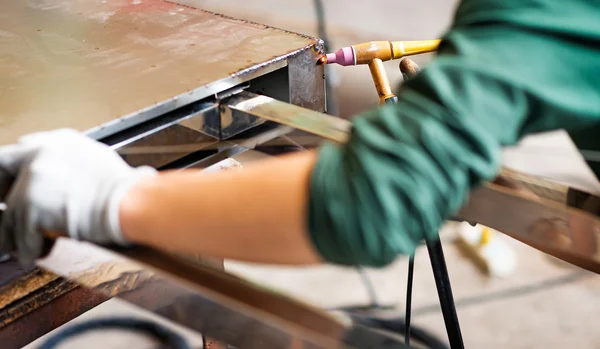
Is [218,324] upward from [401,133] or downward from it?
downward

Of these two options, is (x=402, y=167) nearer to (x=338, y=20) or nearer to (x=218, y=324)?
(x=218, y=324)

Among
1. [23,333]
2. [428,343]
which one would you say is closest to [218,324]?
[23,333]

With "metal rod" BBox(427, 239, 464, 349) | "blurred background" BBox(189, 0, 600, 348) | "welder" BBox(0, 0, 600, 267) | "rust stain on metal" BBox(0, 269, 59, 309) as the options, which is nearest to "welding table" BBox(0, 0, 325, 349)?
"rust stain on metal" BBox(0, 269, 59, 309)

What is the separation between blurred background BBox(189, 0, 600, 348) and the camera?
4.62ft

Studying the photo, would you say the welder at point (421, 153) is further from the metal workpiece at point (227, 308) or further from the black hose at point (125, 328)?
the black hose at point (125, 328)

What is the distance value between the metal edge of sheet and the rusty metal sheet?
13 cm

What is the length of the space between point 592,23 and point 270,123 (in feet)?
1.39

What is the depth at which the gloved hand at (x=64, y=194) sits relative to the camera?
0.48 meters

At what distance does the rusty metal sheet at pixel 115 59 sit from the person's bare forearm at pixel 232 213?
0.20m

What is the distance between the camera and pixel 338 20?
172 centimetres

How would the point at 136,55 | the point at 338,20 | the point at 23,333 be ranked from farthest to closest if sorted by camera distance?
the point at 338,20
the point at 136,55
the point at 23,333

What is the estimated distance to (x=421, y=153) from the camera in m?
0.37

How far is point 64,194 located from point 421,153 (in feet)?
0.96

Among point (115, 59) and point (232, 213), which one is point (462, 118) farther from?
point (115, 59)
